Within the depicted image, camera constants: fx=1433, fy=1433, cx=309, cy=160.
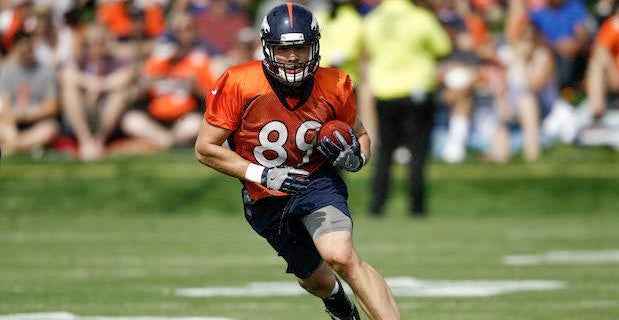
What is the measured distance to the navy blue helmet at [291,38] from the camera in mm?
6402

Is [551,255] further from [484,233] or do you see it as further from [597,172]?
[597,172]

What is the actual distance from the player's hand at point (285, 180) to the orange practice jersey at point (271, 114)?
222 mm

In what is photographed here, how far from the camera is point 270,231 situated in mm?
6715

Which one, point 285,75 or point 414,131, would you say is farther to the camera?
point 414,131

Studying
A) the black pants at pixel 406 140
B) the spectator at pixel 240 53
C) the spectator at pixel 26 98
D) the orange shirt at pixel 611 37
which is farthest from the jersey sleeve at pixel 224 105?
the orange shirt at pixel 611 37

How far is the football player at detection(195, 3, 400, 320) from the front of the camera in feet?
20.9

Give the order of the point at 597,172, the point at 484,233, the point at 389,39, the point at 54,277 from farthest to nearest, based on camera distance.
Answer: the point at 597,172, the point at 389,39, the point at 484,233, the point at 54,277

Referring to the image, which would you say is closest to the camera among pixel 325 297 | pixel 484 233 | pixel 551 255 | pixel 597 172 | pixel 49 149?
pixel 325 297

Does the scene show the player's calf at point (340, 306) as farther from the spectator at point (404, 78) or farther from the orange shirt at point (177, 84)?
the orange shirt at point (177, 84)

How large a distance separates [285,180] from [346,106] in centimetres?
56

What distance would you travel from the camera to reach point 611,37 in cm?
1617

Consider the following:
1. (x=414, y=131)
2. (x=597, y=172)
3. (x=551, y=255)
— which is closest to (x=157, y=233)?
(x=414, y=131)

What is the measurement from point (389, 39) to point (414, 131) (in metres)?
0.96

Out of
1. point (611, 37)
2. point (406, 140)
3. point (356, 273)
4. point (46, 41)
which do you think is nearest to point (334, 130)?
point (356, 273)
